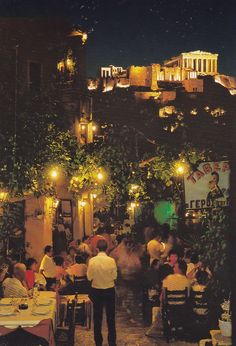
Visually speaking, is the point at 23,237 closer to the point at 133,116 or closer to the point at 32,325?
the point at 133,116

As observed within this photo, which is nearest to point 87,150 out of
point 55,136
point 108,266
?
point 55,136

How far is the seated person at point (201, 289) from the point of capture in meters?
9.60

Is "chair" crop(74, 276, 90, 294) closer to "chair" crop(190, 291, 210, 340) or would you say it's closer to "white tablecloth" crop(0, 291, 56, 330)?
"chair" crop(190, 291, 210, 340)

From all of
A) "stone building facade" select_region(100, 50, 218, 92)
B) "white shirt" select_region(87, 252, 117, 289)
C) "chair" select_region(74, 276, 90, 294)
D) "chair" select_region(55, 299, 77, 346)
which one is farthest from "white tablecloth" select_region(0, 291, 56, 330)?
"stone building facade" select_region(100, 50, 218, 92)

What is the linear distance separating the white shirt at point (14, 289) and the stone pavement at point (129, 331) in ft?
4.60

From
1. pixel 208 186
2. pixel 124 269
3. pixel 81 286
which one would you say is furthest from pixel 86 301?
pixel 208 186

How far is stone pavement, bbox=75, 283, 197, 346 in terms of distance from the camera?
32.4ft

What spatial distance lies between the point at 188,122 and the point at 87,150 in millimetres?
3139

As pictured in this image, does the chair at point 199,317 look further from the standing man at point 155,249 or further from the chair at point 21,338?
the standing man at point 155,249

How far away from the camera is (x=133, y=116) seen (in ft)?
66.7

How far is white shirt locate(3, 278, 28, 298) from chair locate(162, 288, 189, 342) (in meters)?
2.55

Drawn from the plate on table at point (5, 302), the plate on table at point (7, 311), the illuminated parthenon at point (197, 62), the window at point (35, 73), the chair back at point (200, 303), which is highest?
the illuminated parthenon at point (197, 62)

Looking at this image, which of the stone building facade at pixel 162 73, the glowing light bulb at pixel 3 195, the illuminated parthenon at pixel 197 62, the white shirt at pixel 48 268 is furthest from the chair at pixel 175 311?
the illuminated parthenon at pixel 197 62

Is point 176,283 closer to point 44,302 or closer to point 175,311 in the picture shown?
point 175,311
